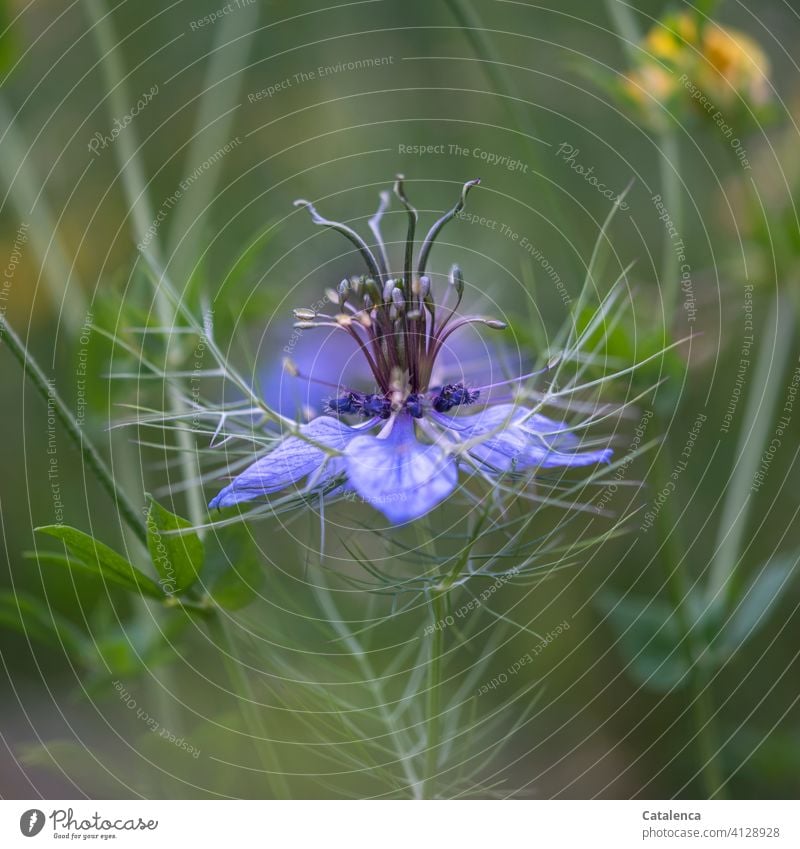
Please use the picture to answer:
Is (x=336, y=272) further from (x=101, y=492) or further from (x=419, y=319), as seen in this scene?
(x=419, y=319)

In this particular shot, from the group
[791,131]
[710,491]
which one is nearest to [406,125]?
[791,131]

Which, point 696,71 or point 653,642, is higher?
point 696,71

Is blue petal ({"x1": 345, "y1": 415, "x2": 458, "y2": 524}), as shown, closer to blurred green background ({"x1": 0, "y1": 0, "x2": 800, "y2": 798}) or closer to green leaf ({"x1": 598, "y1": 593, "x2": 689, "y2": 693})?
blurred green background ({"x1": 0, "y1": 0, "x2": 800, "y2": 798})

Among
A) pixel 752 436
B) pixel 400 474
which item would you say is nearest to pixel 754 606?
pixel 752 436

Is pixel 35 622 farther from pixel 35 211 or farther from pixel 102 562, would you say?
pixel 35 211

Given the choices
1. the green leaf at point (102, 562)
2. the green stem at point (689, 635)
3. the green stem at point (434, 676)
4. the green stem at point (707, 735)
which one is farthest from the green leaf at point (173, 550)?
the green stem at point (707, 735)

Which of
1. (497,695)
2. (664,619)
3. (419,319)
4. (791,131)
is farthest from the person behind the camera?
(791,131)
